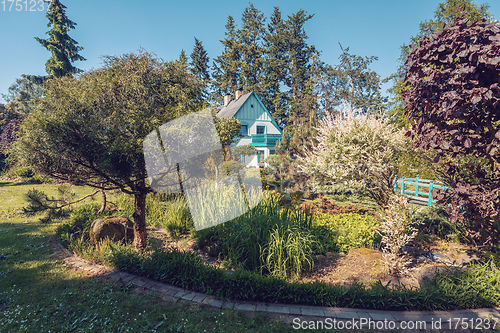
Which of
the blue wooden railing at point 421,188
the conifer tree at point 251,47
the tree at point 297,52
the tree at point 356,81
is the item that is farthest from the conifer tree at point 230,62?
the blue wooden railing at point 421,188

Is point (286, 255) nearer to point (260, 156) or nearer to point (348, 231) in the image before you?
point (348, 231)

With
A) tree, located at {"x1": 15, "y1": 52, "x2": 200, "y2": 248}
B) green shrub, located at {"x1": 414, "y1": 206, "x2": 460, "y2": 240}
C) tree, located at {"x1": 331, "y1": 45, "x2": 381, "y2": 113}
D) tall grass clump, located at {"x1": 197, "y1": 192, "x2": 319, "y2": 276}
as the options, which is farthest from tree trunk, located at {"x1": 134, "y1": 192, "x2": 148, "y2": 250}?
tree, located at {"x1": 331, "y1": 45, "x2": 381, "y2": 113}

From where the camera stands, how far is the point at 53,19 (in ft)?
65.4

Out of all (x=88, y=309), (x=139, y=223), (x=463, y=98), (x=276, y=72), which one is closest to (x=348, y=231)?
(x=463, y=98)

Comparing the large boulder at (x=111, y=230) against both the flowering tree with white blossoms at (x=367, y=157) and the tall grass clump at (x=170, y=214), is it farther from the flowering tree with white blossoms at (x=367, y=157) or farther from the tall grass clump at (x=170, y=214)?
the flowering tree with white blossoms at (x=367, y=157)

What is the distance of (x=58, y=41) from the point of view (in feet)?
65.4

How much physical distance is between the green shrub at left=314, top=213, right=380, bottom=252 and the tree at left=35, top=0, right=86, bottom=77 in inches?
924

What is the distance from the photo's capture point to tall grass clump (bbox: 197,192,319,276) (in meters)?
3.68

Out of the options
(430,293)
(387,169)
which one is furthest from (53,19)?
(430,293)

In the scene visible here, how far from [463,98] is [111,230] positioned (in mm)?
5721

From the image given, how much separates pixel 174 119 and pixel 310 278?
315cm

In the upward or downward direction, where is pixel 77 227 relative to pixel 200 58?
downward

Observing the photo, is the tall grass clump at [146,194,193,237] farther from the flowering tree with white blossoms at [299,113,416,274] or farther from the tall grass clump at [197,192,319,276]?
the flowering tree with white blossoms at [299,113,416,274]

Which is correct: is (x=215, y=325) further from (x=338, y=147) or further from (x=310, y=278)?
(x=338, y=147)
